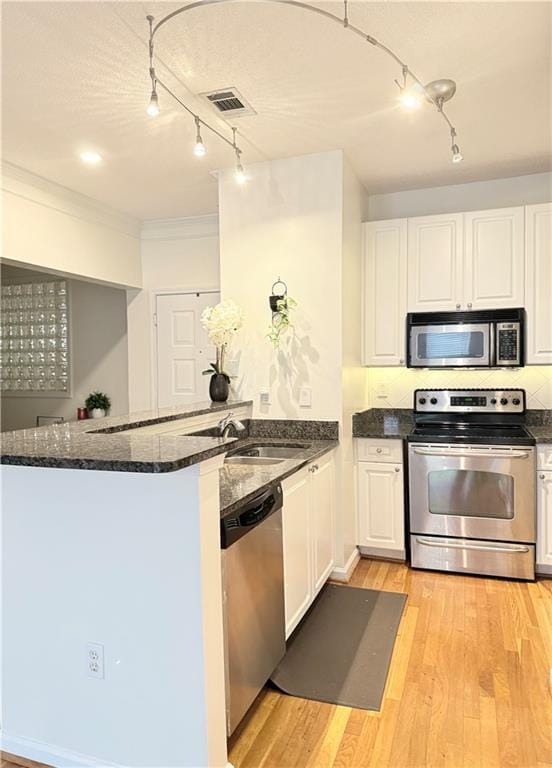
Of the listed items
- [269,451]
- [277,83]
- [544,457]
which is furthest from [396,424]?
[277,83]

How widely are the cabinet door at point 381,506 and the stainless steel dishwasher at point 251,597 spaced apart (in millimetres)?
1459

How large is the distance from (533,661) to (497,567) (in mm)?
938

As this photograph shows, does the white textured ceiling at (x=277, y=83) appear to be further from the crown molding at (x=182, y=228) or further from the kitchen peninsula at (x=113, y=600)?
the kitchen peninsula at (x=113, y=600)

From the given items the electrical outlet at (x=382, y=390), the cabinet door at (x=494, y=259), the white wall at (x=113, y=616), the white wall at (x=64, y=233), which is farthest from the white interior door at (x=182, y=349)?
the white wall at (x=113, y=616)

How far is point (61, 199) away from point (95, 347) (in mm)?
1737

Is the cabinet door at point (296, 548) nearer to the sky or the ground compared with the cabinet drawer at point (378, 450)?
nearer to the ground

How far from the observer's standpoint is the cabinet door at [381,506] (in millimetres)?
3578

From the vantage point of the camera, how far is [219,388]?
3436 millimetres

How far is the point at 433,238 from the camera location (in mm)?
3744

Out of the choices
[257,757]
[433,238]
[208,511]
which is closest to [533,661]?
[257,757]

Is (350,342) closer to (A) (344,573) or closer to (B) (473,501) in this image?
(B) (473,501)

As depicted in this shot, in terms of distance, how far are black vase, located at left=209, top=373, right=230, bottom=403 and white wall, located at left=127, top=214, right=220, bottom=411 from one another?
151 cm

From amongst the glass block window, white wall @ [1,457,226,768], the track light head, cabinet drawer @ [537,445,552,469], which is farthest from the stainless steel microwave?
the glass block window

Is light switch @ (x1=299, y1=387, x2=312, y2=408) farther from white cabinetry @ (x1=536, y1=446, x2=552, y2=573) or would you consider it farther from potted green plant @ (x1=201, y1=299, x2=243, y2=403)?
white cabinetry @ (x1=536, y1=446, x2=552, y2=573)
